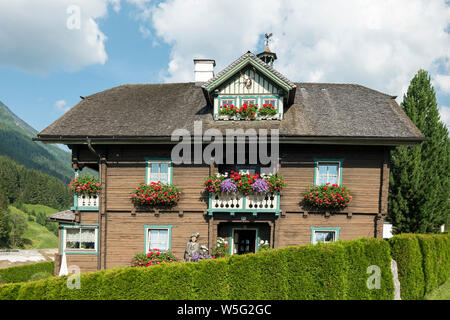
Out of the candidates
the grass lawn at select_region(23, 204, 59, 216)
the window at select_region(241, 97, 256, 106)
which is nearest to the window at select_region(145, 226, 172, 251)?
the window at select_region(241, 97, 256, 106)

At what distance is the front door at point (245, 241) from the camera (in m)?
15.0

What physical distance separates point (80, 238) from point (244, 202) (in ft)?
26.8

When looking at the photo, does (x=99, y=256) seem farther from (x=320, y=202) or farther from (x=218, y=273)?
(x=320, y=202)

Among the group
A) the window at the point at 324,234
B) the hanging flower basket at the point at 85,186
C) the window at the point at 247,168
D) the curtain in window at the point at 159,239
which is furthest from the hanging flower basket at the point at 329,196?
the hanging flower basket at the point at 85,186

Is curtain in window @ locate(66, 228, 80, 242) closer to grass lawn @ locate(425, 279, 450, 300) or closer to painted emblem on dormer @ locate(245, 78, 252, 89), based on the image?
painted emblem on dormer @ locate(245, 78, 252, 89)

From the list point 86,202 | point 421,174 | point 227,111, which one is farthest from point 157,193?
point 421,174

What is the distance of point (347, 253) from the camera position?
9562 millimetres

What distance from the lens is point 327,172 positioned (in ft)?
44.8

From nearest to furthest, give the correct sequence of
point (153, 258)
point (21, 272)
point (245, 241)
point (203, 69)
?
point (153, 258), point (245, 241), point (203, 69), point (21, 272)

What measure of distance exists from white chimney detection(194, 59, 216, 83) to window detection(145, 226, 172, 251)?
9.20m

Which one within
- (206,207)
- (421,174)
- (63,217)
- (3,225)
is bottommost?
(3,225)

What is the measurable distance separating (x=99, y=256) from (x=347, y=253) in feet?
36.0

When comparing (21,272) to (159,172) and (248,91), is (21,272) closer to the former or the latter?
(159,172)

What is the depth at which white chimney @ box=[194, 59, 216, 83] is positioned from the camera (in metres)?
17.9
